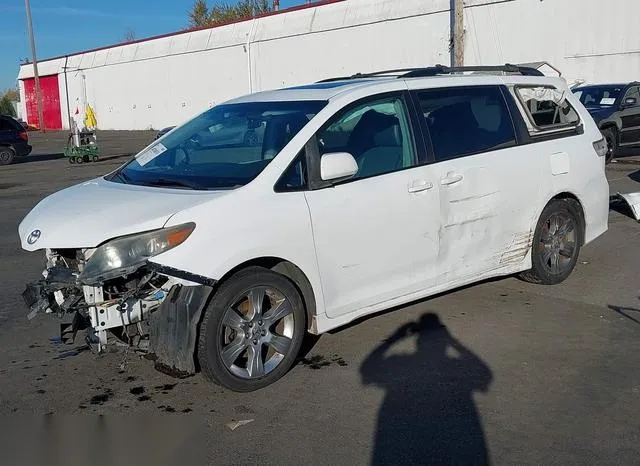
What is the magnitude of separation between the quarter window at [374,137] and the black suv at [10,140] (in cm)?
2263

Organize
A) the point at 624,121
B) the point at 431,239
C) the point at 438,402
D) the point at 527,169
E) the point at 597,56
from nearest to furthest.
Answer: the point at 438,402
the point at 431,239
the point at 527,169
the point at 624,121
the point at 597,56

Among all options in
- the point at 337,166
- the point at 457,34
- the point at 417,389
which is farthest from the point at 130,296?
the point at 457,34

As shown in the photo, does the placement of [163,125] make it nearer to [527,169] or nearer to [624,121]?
[624,121]

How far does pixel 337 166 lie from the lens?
15.1ft

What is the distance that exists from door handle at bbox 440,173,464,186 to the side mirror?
2.96ft

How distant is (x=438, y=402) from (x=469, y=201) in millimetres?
1826

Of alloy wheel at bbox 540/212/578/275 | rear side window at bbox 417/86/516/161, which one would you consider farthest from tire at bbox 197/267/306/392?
alloy wheel at bbox 540/212/578/275

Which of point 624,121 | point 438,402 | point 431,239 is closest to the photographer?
point 438,402

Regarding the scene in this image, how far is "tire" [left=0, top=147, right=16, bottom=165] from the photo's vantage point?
80.8 feet

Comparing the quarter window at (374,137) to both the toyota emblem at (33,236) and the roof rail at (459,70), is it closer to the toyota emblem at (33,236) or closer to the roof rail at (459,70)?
the roof rail at (459,70)

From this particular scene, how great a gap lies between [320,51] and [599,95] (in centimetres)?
1866

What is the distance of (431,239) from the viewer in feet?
17.2

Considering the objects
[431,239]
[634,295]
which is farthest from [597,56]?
[431,239]

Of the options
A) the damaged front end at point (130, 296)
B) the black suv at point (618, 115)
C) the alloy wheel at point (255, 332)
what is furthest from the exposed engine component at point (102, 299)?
the black suv at point (618, 115)
